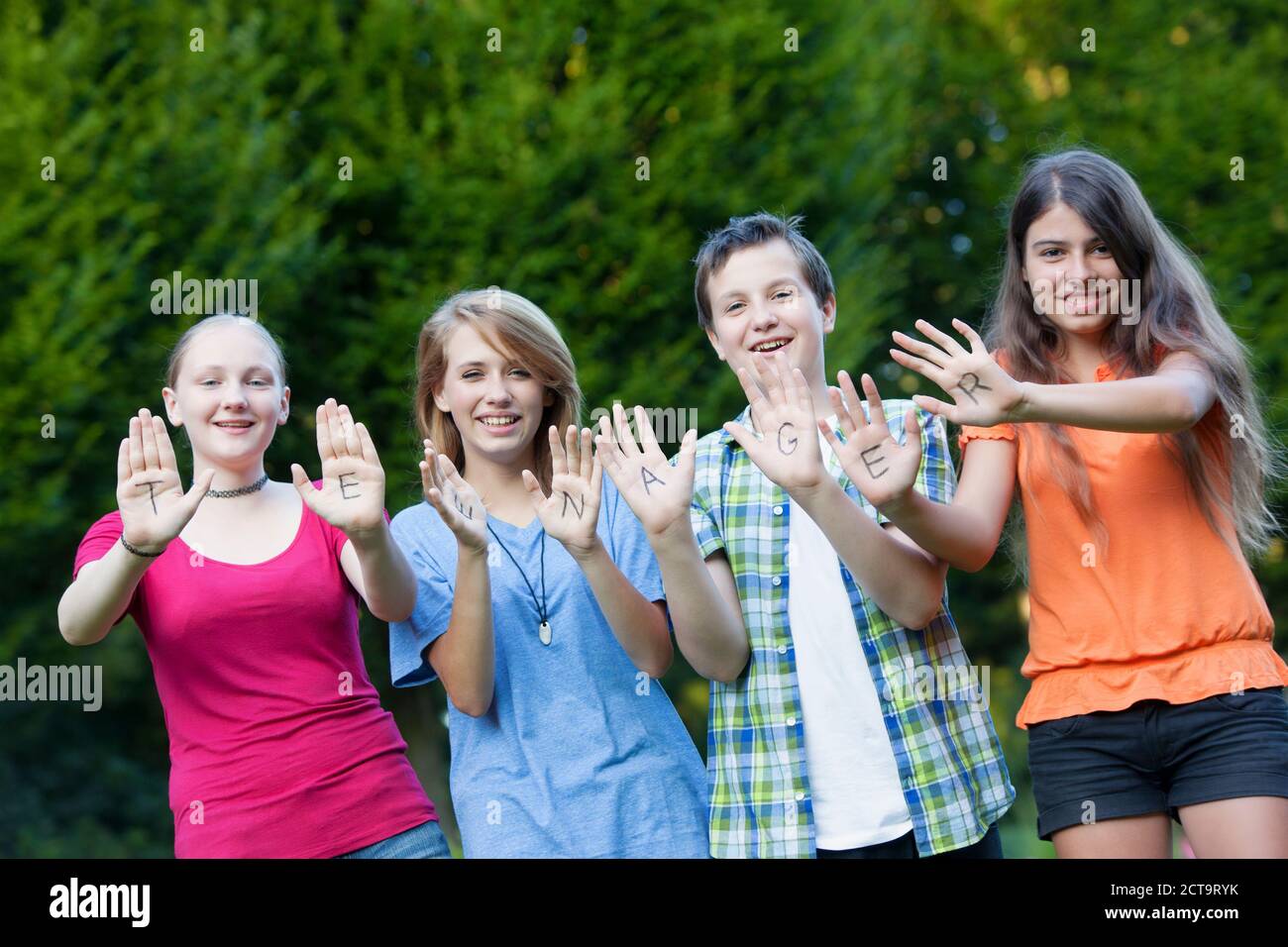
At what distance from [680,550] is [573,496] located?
30 cm

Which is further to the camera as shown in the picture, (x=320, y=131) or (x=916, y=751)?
(x=320, y=131)

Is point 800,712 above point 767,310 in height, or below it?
below

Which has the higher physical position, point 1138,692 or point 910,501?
point 910,501

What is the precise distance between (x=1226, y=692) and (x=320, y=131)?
775 centimetres

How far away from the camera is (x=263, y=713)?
10.4ft

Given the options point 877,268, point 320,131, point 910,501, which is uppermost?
point 320,131

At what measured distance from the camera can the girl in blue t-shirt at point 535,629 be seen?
3.15 metres

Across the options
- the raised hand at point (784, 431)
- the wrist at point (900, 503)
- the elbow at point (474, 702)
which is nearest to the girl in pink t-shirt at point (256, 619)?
the elbow at point (474, 702)

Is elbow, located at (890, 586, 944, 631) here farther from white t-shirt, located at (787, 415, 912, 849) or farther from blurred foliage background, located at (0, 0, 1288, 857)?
blurred foliage background, located at (0, 0, 1288, 857)

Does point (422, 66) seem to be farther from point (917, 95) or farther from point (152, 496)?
point (152, 496)

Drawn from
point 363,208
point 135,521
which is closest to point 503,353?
point 135,521

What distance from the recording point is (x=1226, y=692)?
291cm

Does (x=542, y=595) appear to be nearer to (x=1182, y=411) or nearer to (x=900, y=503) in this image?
(x=900, y=503)

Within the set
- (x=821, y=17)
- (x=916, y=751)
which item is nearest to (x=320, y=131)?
(x=821, y=17)
